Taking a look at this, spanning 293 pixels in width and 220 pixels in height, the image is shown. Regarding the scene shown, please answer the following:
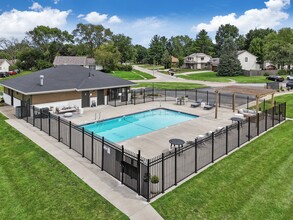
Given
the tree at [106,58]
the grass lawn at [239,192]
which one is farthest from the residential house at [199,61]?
the grass lawn at [239,192]

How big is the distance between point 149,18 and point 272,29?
228 feet

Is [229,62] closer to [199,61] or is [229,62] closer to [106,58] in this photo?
[199,61]

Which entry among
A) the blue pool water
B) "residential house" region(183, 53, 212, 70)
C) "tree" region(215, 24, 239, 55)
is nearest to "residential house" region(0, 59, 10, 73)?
"residential house" region(183, 53, 212, 70)

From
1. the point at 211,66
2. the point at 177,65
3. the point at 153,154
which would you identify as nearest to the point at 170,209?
the point at 153,154

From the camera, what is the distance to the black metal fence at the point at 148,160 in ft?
32.1

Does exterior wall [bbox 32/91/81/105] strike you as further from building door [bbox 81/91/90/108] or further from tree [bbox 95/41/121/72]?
tree [bbox 95/41/121/72]

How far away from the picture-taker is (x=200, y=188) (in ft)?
33.4

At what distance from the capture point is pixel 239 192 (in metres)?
9.98

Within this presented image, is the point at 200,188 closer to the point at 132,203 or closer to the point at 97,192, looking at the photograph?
the point at 132,203

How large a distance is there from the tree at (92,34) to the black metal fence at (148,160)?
8645cm

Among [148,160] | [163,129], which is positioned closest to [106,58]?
[163,129]

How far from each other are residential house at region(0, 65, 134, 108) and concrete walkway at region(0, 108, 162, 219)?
8.46m

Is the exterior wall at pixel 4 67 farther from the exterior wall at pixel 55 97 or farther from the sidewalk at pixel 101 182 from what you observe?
the sidewalk at pixel 101 182

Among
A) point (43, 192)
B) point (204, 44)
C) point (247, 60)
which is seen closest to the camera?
point (43, 192)
